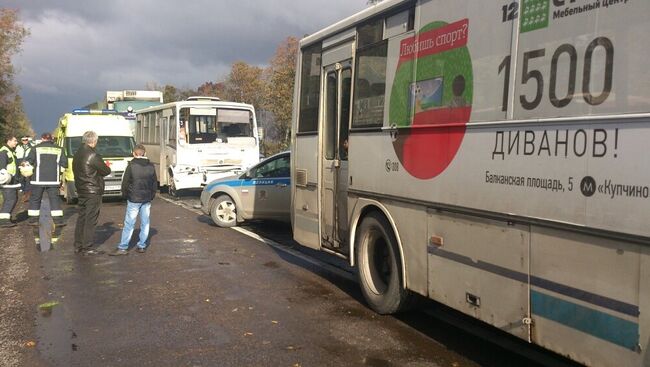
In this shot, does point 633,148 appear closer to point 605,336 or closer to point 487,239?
point 605,336

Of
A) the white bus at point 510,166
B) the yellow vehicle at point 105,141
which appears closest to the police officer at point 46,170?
the yellow vehicle at point 105,141

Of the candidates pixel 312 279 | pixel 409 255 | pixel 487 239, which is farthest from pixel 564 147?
pixel 312 279

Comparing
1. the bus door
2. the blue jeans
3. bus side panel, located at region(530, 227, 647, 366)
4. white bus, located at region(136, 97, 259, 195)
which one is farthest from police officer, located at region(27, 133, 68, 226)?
bus side panel, located at region(530, 227, 647, 366)

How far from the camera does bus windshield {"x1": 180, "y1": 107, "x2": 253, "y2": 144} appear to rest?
17.8 meters

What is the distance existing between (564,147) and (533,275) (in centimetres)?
91

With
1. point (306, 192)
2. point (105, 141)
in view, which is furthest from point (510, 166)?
point (105, 141)

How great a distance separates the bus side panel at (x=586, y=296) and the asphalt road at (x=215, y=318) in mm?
1232

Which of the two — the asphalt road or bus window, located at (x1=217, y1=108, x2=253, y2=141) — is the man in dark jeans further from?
bus window, located at (x1=217, y1=108, x2=253, y2=141)

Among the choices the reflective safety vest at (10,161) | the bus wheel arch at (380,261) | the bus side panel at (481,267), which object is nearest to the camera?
the bus side panel at (481,267)

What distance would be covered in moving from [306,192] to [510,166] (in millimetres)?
3935

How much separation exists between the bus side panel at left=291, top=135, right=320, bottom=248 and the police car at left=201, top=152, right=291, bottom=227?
3771mm

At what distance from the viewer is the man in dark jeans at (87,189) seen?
9.41 meters

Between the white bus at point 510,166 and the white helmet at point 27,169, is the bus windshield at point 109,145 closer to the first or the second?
the white helmet at point 27,169

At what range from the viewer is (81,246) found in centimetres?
944
